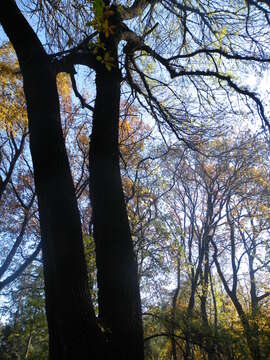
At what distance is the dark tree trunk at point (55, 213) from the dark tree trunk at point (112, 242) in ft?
0.71

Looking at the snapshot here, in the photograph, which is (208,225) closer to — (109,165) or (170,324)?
(170,324)

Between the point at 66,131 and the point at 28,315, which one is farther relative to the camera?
the point at 66,131

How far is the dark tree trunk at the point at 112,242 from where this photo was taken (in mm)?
1722

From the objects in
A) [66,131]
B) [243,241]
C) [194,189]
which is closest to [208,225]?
[194,189]

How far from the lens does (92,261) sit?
758cm

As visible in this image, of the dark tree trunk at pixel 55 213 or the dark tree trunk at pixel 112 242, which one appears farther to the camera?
the dark tree trunk at pixel 112 242

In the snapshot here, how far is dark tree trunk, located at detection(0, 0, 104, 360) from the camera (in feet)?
4.95

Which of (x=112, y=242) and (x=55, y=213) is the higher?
(x=55, y=213)

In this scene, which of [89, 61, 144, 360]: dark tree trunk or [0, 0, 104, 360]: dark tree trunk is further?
[89, 61, 144, 360]: dark tree trunk

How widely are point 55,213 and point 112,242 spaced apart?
0.47 metres

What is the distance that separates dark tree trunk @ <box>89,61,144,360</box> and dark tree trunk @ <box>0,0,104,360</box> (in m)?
0.22

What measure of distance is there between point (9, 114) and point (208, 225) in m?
9.77

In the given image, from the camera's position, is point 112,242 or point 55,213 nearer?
point 55,213

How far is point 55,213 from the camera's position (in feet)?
5.83
